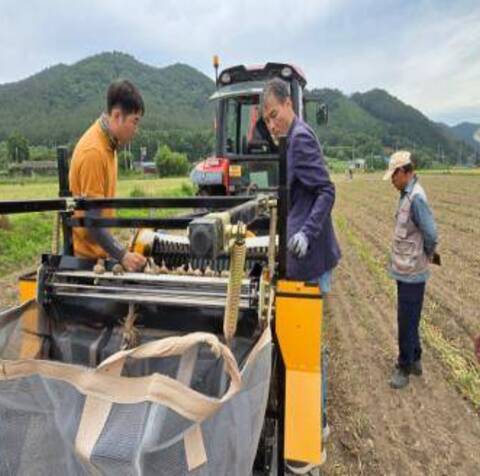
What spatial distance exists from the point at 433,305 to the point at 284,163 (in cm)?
471

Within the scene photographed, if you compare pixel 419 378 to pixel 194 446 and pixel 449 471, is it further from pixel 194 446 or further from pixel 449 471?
pixel 194 446

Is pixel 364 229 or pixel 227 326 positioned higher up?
pixel 227 326

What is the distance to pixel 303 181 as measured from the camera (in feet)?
9.09

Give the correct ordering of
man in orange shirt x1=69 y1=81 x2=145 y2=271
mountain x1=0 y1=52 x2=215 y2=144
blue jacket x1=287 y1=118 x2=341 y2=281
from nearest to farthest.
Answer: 1. man in orange shirt x1=69 y1=81 x2=145 y2=271
2. blue jacket x1=287 y1=118 x2=341 y2=281
3. mountain x1=0 y1=52 x2=215 y2=144

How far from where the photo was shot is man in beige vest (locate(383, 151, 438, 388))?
397cm

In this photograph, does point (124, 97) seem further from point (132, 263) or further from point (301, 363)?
point (301, 363)

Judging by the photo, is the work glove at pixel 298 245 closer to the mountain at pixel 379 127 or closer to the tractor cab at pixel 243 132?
the tractor cab at pixel 243 132

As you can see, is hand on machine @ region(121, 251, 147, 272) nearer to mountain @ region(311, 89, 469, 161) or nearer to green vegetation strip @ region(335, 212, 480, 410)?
green vegetation strip @ region(335, 212, 480, 410)

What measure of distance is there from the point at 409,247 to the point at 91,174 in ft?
8.53

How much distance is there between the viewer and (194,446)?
1324mm

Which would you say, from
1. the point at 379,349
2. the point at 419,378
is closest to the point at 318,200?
the point at 419,378

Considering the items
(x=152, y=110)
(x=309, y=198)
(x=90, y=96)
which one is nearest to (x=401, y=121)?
(x=152, y=110)

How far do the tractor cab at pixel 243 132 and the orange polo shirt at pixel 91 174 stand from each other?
3402mm

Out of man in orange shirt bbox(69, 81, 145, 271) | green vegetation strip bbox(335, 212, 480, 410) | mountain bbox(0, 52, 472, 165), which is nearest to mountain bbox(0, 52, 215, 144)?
mountain bbox(0, 52, 472, 165)
